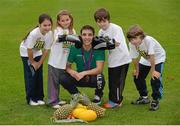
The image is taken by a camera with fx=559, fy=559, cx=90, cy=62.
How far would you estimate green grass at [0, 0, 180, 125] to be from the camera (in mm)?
8133

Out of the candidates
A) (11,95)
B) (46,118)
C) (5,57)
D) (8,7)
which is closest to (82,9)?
(8,7)

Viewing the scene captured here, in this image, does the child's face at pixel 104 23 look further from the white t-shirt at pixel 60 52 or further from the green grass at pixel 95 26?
the green grass at pixel 95 26

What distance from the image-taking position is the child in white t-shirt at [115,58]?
8.44 metres

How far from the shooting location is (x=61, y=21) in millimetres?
8375

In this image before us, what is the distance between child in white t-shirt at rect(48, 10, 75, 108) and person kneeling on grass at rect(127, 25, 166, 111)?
94cm

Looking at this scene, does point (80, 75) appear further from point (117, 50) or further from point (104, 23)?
point (104, 23)

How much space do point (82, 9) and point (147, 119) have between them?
15652mm

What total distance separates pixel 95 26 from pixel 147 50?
9.73 metres

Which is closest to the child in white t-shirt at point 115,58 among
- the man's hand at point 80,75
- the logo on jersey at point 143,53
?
the logo on jersey at point 143,53

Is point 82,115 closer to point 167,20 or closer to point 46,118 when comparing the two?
point 46,118

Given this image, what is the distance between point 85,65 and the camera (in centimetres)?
862

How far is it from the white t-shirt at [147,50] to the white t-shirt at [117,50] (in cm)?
13

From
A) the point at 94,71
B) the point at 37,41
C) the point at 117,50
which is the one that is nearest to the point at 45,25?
the point at 37,41

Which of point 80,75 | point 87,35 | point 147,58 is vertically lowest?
point 80,75
